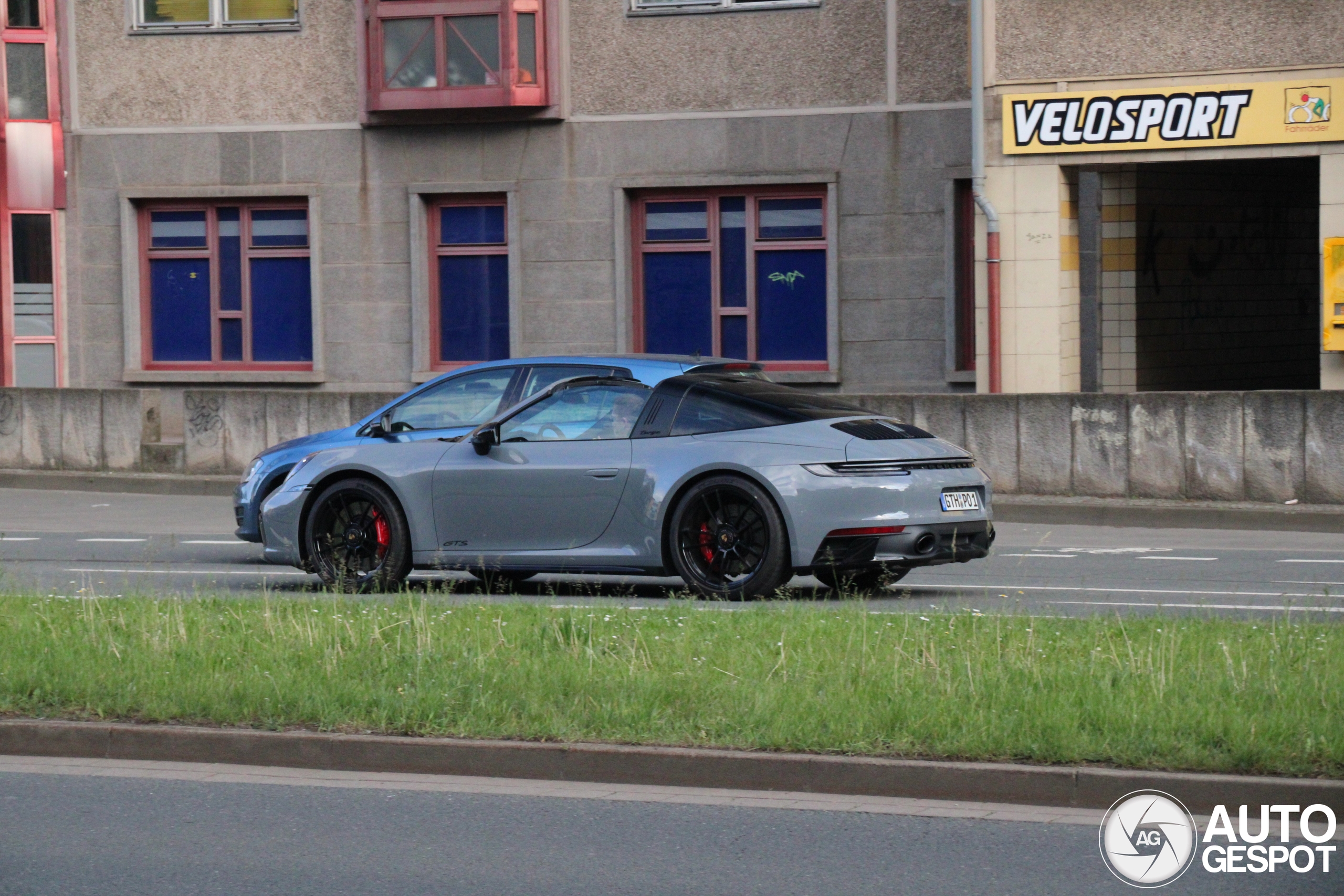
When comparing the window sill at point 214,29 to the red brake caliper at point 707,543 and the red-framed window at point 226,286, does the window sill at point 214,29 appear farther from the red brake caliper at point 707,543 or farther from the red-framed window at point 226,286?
the red brake caliper at point 707,543

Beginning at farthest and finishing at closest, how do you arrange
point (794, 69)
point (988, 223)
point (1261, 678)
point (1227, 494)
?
point (794, 69) < point (988, 223) < point (1227, 494) < point (1261, 678)

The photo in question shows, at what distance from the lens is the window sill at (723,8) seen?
76.3ft

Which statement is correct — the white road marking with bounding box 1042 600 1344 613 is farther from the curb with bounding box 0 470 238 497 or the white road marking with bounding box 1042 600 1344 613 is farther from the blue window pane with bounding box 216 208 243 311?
the blue window pane with bounding box 216 208 243 311

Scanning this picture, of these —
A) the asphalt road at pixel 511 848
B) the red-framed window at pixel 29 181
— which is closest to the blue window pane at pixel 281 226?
the red-framed window at pixel 29 181

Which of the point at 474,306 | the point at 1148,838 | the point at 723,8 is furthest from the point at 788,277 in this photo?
the point at 1148,838

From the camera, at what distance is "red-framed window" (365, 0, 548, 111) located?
77.9 ft

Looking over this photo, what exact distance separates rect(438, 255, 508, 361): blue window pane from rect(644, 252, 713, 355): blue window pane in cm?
185

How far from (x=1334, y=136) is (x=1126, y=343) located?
4.31m

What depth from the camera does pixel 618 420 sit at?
38.3ft

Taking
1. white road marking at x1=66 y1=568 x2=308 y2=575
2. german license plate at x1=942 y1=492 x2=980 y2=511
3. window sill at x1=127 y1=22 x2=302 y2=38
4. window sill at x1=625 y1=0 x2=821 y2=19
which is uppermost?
window sill at x1=127 y1=22 x2=302 y2=38

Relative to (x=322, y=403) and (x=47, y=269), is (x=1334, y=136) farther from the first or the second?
(x=47, y=269)

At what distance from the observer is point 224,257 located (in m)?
25.8

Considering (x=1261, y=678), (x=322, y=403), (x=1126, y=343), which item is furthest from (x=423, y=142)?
(x=1261, y=678)

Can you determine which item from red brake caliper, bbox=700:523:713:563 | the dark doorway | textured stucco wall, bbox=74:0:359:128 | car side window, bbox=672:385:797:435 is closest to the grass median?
red brake caliper, bbox=700:523:713:563
